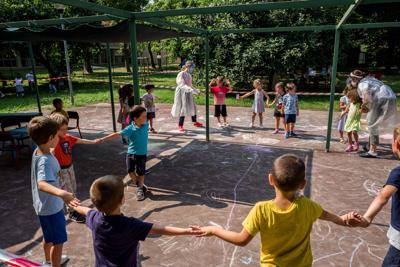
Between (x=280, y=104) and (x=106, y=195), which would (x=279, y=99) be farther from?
(x=106, y=195)

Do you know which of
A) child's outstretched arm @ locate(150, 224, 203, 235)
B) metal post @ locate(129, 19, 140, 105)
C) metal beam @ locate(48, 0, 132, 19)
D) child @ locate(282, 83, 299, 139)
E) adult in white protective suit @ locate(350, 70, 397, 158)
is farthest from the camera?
child @ locate(282, 83, 299, 139)

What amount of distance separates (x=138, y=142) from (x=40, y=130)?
2246 mm

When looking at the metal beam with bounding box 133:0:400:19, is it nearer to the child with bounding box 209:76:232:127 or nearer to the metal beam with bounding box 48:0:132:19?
the metal beam with bounding box 48:0:132:19

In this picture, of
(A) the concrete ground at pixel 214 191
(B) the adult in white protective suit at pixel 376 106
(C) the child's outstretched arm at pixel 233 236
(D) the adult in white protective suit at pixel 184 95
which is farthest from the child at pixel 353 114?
(C) the child's outstretched arm at pixel 233 236

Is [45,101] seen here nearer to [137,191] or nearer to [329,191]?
[137,191]

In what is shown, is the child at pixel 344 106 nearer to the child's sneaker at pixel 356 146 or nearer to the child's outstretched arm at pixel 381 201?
the child's sneaker at pixel 356 146

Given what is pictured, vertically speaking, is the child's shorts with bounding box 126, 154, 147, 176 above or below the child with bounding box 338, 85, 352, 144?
below

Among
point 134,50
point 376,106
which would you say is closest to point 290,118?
point 376,106

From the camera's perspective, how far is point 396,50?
30484 millimetres

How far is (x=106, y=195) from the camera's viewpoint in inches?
83.4

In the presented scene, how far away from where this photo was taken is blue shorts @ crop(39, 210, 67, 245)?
10.3 feet

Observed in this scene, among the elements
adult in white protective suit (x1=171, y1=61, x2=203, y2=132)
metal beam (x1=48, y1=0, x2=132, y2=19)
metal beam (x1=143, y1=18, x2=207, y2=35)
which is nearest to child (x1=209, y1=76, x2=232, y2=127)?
adult in white protective suit (x1=171, y1=61, x2=203, y2=132)

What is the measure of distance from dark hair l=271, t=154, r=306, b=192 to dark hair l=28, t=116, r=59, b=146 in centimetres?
205

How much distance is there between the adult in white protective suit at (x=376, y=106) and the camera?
22.6ft
